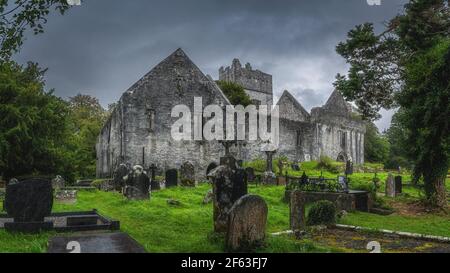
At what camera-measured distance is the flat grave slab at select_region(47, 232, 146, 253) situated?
818 cm

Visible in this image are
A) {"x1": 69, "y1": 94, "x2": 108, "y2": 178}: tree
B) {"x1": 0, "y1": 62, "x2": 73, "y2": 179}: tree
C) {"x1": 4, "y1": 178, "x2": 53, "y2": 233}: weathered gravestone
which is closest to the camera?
{"x1": 4, "y1": 178, "x2": 53, "y2": 233}: weathered gravestone

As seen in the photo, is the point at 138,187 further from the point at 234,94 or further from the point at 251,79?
the point at 251,79

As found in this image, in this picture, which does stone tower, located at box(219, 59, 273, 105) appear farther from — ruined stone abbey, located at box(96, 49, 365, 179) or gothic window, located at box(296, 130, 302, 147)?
ruined stone abbey, located at box(96, 49, 365, 179)

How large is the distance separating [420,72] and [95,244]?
13995 millimetres

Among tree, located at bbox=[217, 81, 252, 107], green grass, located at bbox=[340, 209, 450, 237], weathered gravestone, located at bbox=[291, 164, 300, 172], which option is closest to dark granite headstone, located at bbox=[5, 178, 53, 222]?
green grass, located at bbox=[340, 209, 450, 237]

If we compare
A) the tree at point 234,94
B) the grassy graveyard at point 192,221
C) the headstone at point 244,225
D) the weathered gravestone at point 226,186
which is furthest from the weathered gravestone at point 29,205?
the tree at point 234,94

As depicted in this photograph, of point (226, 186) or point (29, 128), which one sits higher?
point (29, 128)

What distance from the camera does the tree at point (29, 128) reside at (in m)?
26.7

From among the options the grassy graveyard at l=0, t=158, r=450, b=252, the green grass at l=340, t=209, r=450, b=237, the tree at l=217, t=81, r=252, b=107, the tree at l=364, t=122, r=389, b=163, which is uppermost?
the tree at l=217, t=81, r=252, b=107

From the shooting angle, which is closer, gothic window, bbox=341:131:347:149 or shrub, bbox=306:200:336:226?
shrub, bbox=306:200:336:226

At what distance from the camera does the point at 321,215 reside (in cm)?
1322

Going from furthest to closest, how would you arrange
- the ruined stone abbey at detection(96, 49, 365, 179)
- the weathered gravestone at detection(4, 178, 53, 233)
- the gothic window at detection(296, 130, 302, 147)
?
the gothic window at detection(296, 130, 302, 147), the ruined stone abbey at detection(96, 49, 365, 179), the weathered gravestone at detection(4, 178, 53, 233)

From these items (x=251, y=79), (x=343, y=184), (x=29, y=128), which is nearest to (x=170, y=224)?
(x=343, y=184)

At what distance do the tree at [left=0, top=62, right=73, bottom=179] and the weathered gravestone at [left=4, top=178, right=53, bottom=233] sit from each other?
49.6 ft
